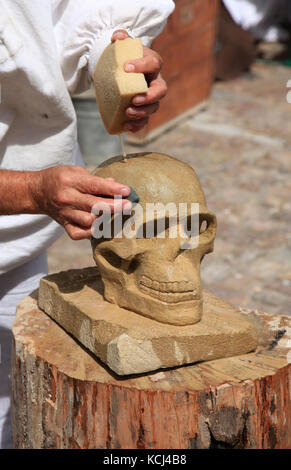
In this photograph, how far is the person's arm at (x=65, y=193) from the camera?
6.51ft

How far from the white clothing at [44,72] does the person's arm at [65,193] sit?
1.04 ft

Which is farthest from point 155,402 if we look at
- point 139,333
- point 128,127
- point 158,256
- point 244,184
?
point 244,184

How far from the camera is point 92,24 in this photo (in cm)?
245

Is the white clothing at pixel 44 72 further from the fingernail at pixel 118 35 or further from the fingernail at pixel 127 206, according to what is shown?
the fingernail at pixel 127 206

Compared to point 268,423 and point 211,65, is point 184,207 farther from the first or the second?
point 211,65

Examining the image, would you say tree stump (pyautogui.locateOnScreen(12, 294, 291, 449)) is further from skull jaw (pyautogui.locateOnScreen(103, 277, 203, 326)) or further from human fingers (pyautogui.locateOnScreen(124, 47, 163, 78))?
human fingers (pyautogui.locateOnScreen(124, 47, 163, 78))

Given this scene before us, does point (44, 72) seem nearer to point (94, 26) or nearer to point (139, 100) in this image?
point (94, 26)

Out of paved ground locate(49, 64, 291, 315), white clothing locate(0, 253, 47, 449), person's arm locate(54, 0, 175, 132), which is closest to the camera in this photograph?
person's arm locate(54, 0, 175, 132)

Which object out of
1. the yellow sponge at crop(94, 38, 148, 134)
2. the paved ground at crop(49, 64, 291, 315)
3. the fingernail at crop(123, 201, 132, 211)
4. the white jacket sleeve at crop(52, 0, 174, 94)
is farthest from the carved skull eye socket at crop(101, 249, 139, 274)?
the paved ground at crop(49, 64, 291, 315)

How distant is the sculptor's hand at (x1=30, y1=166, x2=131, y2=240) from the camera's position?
6.49ft

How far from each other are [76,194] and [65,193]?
0.03 metres

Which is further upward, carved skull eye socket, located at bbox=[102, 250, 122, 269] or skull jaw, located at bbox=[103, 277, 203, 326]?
carved skull eye socket, located at bbox=[102, 250, 122, 269]

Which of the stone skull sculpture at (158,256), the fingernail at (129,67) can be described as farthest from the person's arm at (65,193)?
the fingernail at (129,67)

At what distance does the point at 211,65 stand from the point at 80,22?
5313 mm
